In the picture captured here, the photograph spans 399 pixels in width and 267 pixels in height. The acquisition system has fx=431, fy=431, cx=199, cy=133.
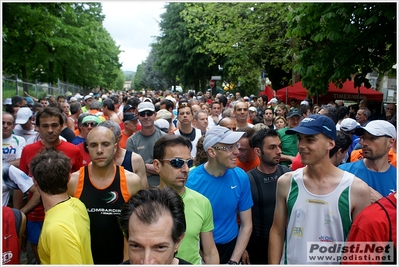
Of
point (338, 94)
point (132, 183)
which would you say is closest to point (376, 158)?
point (132, 183)

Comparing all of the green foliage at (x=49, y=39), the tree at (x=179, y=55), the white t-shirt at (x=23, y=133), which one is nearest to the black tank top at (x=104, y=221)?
the white t-shirt at (x=23, y=133)

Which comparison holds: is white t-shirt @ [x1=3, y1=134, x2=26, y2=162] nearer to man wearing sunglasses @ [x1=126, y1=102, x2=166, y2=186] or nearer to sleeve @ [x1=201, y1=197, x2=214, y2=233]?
man wearing sunglasses @ [x1=126, y1=102, x2=166, y2=186]

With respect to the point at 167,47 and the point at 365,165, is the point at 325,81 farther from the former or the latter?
the point at 167,47

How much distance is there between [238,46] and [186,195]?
2004 centimetres

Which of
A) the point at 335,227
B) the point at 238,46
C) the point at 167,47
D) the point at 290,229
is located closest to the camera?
the point at 335,227

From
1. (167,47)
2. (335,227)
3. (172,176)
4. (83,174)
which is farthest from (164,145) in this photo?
(167,47)

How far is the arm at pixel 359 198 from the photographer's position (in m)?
2.90

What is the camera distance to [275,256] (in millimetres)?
3312

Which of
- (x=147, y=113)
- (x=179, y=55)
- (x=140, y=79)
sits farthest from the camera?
(x=140, y=79)

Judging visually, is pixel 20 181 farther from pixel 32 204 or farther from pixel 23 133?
pixel 23 133

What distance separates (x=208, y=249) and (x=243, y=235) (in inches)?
24.4

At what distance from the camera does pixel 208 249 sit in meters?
3.21

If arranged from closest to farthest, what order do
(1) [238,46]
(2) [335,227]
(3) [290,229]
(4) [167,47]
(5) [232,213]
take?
(2) [335,227] → (3) [290,229] → (5) [232,213] → (1) [238,46] → (4) [167,47]

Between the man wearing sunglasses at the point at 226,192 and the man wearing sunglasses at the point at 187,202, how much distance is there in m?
0.38
